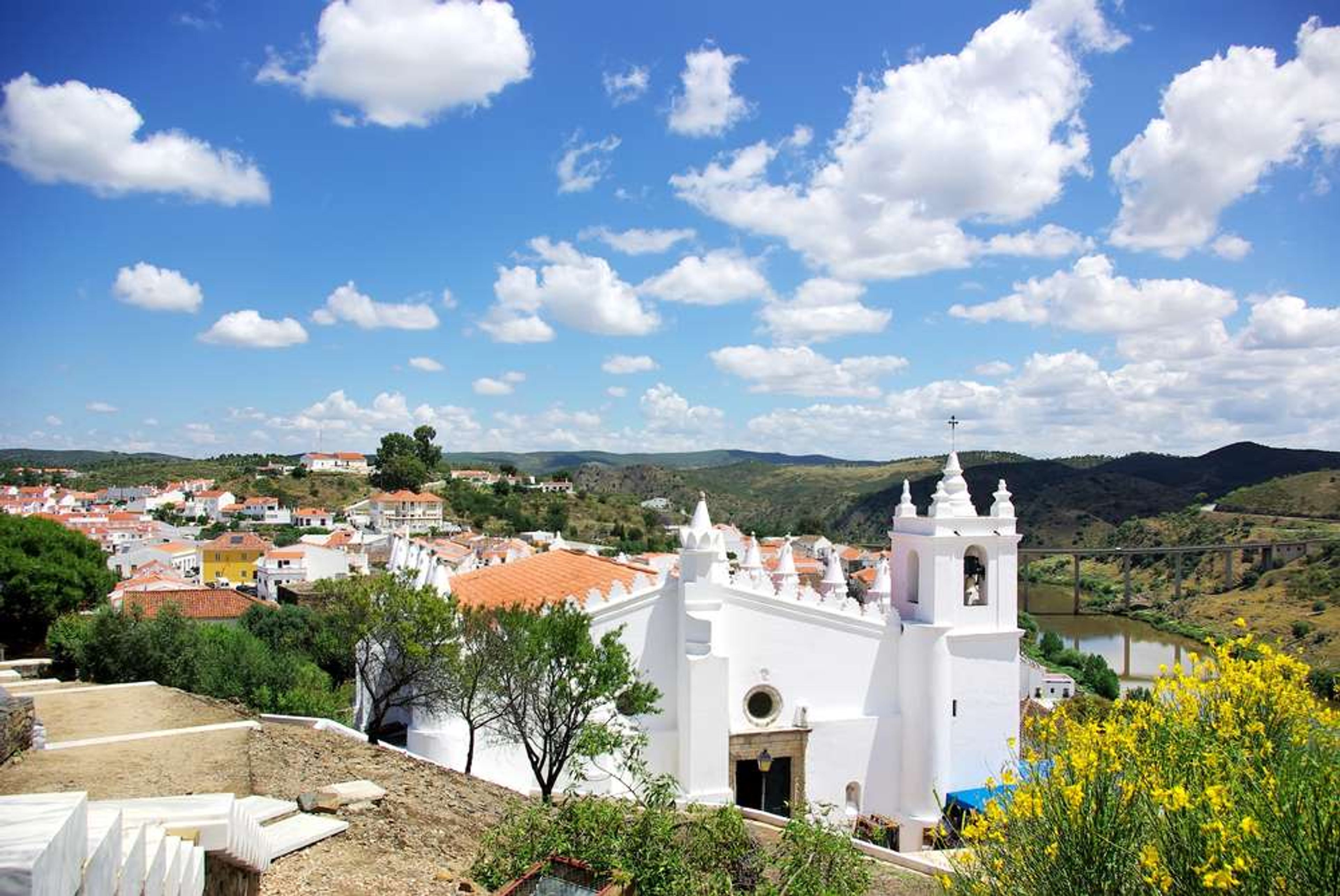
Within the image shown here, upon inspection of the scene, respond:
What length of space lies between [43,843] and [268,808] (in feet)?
24.8

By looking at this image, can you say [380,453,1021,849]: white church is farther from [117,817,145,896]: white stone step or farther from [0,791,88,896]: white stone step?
[0,791,88,896]: white stone step

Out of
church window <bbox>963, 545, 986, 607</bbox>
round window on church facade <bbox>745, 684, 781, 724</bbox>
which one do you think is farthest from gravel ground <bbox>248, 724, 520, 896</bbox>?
church window <bbox>963, 545, 986, 607</bbox>

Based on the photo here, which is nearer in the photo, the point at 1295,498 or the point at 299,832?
the point at 299,832

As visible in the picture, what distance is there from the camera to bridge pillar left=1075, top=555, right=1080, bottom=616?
252 ft

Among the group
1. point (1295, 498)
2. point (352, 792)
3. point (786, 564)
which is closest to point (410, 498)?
point (786, 564)

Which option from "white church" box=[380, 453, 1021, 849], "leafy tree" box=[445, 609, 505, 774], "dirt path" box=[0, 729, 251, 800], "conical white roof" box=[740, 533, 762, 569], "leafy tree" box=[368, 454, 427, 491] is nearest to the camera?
"dirt path" box=[0, 729, 251, 800]

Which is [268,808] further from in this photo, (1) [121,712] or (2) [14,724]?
(1) [121,712]

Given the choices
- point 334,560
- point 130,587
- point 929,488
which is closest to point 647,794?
point 130,587

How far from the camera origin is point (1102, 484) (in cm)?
11469

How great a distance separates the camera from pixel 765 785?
19.2 metres

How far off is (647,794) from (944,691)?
1122 cm

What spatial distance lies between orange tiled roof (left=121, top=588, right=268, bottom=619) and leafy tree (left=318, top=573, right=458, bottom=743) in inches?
1072

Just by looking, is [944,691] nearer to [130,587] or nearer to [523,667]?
[523,667]

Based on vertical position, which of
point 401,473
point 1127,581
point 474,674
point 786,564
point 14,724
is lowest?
point 1127,581
